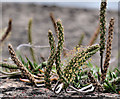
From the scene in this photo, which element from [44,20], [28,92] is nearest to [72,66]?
[28,92]

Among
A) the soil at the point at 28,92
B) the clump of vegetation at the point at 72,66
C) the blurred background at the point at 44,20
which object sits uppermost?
the blurred background at the point at 44,20

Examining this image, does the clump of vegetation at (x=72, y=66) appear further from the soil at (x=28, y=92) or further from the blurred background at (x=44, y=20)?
the blurred background at (x=44, y=20)

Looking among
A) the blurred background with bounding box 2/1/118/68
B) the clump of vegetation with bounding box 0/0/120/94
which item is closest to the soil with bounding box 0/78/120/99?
the clump of vegetation with bounding box 0/0/120/94

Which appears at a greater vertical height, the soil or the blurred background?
the blurred background

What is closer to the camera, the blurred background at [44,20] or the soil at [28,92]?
the soil at [28,92]

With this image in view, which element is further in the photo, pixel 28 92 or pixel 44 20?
pixel 44 20

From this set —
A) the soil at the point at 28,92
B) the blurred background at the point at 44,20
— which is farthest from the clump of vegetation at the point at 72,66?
the blurred background at the point at 44,20

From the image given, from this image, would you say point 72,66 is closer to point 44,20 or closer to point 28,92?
point 28,92

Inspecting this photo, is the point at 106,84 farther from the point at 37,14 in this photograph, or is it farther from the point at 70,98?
the point at 37,14

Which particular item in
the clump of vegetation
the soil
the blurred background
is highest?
the blurred background

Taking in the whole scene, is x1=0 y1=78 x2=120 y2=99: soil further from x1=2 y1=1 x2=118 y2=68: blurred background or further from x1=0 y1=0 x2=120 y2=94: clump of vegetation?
x1=2 y1=1 x2=118 y2=68: blurred background

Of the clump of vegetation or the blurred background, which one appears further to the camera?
the blurred background
